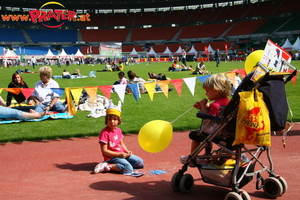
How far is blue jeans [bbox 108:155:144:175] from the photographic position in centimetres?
476

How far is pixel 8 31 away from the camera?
7019 cm

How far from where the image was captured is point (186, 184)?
3.90 m

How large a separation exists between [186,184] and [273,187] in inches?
41.0

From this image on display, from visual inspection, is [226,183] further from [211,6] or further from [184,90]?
[211,6]

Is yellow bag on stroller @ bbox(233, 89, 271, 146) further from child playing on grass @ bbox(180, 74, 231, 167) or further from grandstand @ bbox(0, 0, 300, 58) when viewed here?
grandstand @ bbox(0, 0, 300, 58)

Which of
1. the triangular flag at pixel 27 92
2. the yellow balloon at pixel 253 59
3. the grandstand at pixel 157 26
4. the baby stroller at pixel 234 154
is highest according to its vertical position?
the grandstand at pixel 157 26

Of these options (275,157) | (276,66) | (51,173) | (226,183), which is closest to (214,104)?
(226,183)

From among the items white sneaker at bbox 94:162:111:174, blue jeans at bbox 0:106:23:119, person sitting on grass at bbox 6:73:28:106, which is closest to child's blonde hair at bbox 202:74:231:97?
white sneaker at bbox 94:162:111:174

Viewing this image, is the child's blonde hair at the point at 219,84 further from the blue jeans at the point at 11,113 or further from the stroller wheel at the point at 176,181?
the blue jeans at the point at 11,113

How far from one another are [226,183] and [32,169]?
3.17 m

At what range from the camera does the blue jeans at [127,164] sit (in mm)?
4758

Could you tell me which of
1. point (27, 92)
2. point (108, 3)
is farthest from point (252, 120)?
point (108, 3)

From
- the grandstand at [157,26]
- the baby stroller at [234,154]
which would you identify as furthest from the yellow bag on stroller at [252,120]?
the grandstand at [157,26]

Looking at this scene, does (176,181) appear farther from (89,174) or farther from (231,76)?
(231,76)
